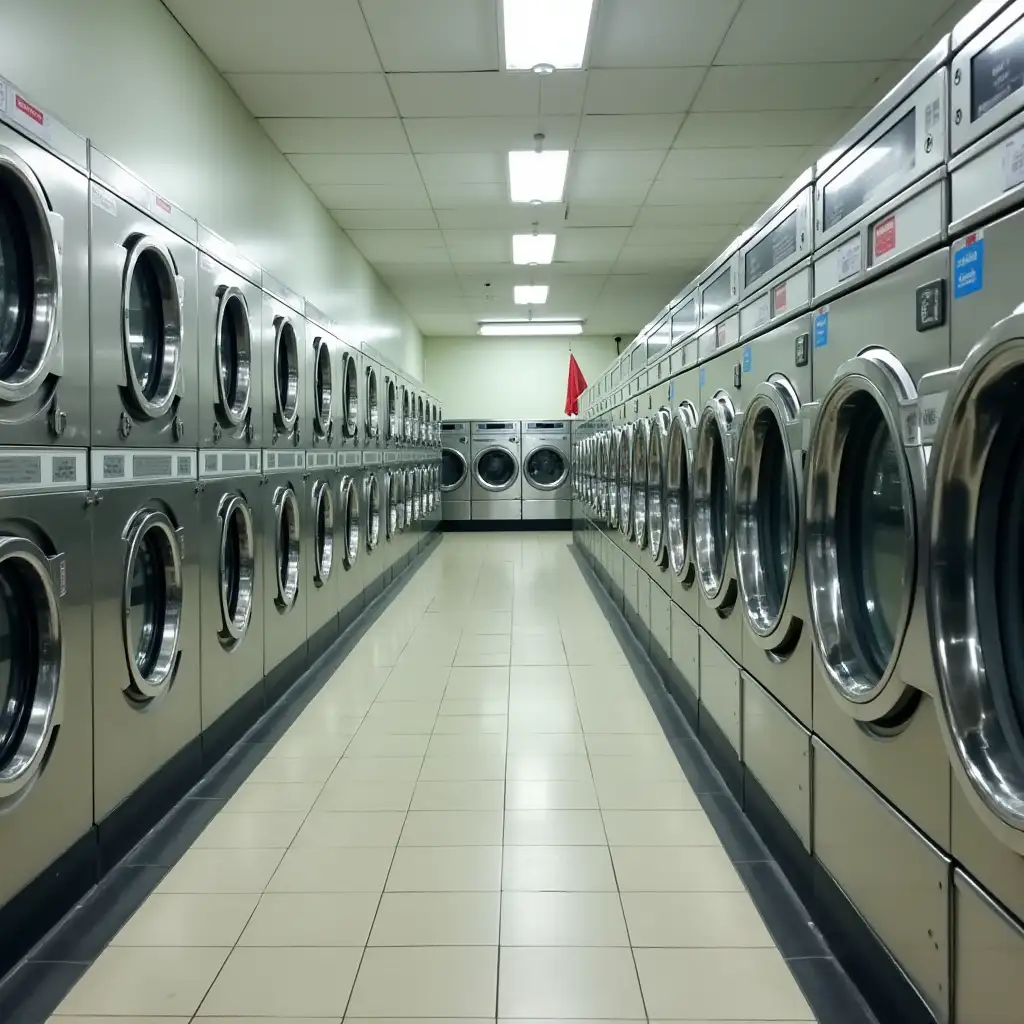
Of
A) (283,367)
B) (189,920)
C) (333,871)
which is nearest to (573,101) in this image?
(283,367)

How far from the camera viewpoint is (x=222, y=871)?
2.69 metres

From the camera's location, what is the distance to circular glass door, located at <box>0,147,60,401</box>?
219cm

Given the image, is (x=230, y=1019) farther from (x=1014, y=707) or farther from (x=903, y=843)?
(x=1014, y=707)

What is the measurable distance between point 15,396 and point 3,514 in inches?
10.5

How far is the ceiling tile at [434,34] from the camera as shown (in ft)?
13.1

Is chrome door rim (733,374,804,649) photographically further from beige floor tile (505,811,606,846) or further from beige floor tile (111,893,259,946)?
beige floor tile (111,893,259,946)

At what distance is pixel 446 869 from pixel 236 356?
95.8 inches

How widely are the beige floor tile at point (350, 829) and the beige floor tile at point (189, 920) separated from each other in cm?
38

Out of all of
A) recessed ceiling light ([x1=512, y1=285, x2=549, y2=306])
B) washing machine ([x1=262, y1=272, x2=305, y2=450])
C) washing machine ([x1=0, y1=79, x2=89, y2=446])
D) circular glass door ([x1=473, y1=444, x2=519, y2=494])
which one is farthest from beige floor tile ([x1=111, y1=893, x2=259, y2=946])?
circular glass door ([x1=473, y1=444, x2=519, y2=494])

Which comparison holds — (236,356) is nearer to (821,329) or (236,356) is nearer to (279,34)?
(279,34)

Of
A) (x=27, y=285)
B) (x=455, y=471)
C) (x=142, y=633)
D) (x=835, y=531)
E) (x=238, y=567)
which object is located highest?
(x=27, y=285)

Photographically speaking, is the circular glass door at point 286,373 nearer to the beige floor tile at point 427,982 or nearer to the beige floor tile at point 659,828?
the beige floor tile at point 659,828

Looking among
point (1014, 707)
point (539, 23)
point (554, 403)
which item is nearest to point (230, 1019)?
point (1014, 707)

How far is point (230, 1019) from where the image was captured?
197 cm
